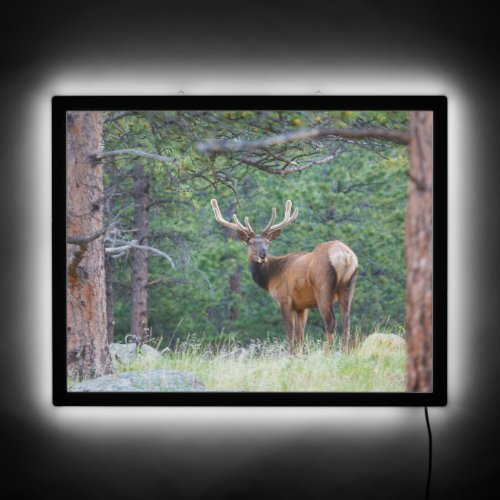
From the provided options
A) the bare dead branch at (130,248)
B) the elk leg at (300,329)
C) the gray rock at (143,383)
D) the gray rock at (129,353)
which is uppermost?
the bare dead branch at (130,248)

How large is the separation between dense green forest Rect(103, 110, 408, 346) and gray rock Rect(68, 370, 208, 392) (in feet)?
0.50

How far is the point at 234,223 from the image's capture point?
232 cm

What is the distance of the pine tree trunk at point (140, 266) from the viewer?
230 cm

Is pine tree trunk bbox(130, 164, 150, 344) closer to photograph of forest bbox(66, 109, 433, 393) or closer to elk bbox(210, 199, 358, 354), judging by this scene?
photograph of forest bbox(66, 109, 433, 393)

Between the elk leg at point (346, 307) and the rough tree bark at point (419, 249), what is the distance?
23 centimetres

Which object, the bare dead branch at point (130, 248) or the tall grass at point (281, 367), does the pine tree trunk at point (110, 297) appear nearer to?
the bare dead branch at point (130, 248)

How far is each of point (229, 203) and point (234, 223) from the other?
0.28 feet

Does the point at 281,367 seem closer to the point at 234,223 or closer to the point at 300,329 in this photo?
the point at 300,329

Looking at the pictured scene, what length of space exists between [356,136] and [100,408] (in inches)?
62.2

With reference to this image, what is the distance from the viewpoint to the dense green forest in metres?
2.30

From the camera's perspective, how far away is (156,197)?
7.57 ft

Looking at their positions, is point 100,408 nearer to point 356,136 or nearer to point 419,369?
point 419,369

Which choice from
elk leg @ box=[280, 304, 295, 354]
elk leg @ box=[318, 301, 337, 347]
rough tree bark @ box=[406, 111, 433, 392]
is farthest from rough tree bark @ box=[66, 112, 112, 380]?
rough tree bark @ box=[406, 111, 433, 392]

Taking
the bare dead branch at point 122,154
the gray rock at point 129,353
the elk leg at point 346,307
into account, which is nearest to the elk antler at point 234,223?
the bare dead branch at point 122,154
